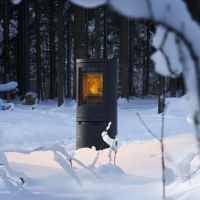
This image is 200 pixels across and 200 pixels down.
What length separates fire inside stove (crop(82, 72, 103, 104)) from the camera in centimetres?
1003

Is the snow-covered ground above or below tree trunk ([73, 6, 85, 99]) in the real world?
below

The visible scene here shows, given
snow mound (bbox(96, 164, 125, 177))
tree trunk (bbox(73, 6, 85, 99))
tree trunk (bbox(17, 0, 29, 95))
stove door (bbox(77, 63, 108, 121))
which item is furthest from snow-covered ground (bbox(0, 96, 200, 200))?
tree trunk (bbox(17, 0, 29, 95))

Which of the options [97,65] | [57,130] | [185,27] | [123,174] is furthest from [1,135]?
[185,27]

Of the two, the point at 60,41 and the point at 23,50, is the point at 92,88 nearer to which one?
the point at 60,41

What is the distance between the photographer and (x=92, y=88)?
10.1 meters

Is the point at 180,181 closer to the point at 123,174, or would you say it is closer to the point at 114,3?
the point at 123,174

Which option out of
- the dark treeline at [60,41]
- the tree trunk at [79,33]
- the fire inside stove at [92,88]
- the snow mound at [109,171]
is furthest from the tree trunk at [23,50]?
the snow mound at [109,171]

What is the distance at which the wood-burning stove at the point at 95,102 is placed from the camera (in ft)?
32.7

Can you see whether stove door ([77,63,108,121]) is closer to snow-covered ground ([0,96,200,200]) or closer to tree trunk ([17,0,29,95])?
snow-covered ground ([0,96,200,200])

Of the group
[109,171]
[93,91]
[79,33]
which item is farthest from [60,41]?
[109,171]

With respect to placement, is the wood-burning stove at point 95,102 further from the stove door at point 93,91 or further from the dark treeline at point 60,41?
the dark treeline at point 60,41

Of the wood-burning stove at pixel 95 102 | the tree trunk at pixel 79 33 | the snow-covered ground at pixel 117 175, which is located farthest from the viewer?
the tree trunk at pixel 79 33

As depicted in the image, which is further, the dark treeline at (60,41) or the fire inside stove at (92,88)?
the dark treeline at (60,41)

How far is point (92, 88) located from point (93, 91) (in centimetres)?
9
